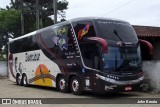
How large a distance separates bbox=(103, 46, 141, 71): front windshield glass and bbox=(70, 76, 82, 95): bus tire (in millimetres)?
2208

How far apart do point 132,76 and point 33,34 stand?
29.2 feet

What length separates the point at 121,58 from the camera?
15.2 metres

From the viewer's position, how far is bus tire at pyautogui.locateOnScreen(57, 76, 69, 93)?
17.7 meters

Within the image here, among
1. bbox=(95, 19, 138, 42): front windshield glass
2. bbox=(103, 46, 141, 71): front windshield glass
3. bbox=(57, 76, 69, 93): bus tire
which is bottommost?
bbox=(57, 76, 69, 93): bus tire

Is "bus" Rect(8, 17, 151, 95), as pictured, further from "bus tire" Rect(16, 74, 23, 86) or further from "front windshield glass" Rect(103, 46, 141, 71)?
"bus tire" Rect(16, 74, 23, 86)

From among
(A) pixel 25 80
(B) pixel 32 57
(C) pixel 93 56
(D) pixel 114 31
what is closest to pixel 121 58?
(C) pixel 93 56

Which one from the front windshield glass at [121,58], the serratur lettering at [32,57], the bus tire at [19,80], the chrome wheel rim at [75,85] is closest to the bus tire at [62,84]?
the chrome wheel rim at [75,85]

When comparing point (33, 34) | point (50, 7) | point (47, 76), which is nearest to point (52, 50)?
point (47, 76)

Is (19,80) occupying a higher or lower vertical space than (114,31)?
lower

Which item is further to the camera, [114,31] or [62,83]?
[62,83]

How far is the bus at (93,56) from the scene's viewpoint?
14.9 metres

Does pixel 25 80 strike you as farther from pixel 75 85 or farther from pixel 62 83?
pixel 75 85

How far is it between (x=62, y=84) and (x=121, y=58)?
430 cm

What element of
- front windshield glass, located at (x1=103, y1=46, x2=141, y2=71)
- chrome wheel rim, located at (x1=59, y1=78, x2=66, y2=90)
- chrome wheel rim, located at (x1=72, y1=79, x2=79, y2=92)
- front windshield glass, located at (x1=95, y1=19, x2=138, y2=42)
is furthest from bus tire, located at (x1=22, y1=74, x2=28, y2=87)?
front windshield glass, located at (x1=103, y1=46, x2=141, y2=71)
